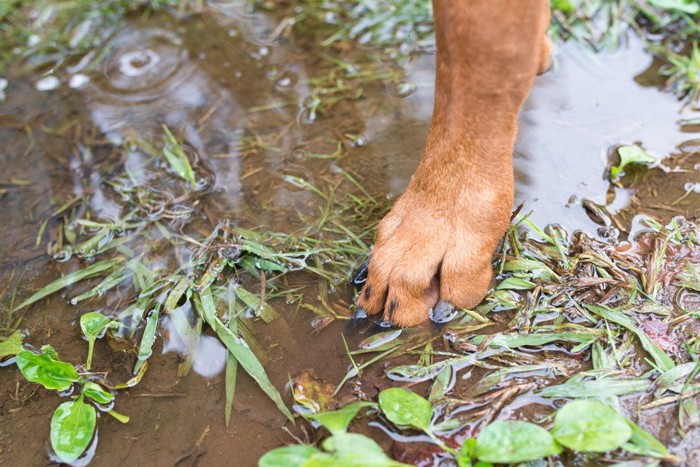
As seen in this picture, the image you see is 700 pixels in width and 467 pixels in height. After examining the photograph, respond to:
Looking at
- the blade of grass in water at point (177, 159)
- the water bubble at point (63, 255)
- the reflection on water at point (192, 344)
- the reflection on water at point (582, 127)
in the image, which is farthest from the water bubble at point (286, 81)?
the reflection on water at point (192, 344)

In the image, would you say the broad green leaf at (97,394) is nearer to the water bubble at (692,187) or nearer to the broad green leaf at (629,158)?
the broad green leaf at (629,158)

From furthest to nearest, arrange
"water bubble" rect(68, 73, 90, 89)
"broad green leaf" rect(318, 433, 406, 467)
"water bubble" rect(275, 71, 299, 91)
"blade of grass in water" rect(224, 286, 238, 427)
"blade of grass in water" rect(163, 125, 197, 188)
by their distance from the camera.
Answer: "water bubble" rect(68, 73, 90, 89) → "water bubble" rect(275, 71, 299, 91) → "blade of grass in water" rect(163, 125, 197, 188) → "blade of grass in water" rect(224, 286, 238, 427) → "broad green leaf" rect(318, 433, 406, 467)

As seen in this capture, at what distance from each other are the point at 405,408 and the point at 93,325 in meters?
1.21

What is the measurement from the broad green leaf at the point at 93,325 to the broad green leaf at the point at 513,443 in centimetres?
141

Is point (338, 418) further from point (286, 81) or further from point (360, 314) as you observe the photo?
point (286, 81)

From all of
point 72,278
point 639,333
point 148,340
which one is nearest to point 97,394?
point 148,340

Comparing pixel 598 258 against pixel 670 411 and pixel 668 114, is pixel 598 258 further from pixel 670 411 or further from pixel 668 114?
pixel 668 114

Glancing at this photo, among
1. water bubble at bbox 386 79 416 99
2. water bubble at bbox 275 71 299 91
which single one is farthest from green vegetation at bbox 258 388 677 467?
water bubble at bbox 275 71 299 91

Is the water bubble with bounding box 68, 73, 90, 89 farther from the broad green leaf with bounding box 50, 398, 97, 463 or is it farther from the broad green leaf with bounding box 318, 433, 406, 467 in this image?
the broad green leaf with bounding box 318, 433, 406, 467

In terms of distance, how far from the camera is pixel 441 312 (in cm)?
217

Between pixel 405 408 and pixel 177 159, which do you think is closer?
pixel 405 408

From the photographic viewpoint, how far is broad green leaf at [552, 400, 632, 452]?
1.73 metres

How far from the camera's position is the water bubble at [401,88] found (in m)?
3.26

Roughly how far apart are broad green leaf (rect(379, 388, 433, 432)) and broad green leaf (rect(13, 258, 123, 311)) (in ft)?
4.35
